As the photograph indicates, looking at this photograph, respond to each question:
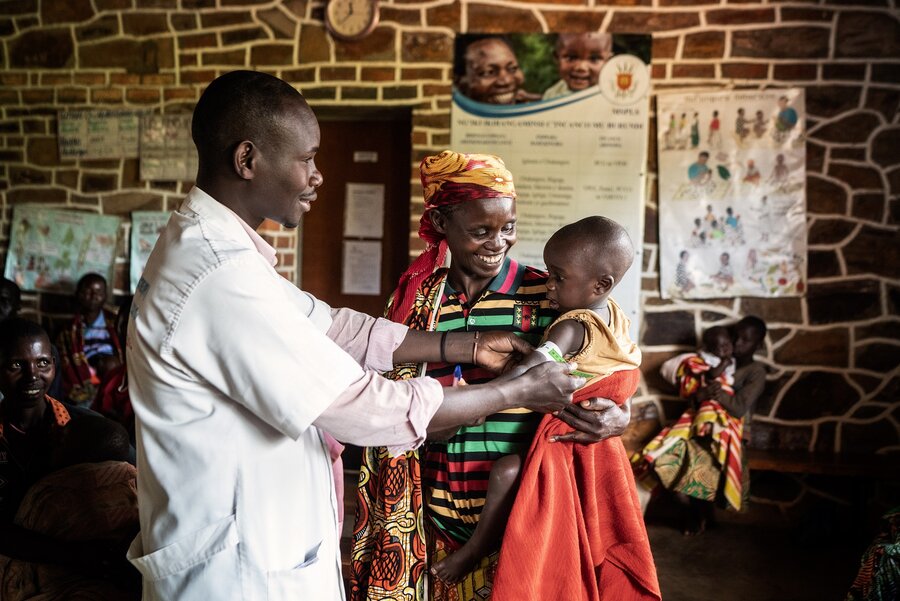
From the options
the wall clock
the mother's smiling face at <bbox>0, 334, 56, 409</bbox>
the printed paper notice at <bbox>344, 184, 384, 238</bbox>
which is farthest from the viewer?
the printed paper notice at <bbox>344, 184, 384, 238</bbox>

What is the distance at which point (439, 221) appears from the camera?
1.76m

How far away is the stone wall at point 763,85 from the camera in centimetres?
428

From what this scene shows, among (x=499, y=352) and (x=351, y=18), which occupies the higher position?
(x=351, y=18)

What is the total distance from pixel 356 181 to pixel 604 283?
11.4 ft

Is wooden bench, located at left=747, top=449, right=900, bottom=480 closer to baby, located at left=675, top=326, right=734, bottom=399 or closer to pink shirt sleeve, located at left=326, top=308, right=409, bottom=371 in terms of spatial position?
baby, located at left=675, top=326, right=734, bottom=399

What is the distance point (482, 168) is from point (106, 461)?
1.42 metres

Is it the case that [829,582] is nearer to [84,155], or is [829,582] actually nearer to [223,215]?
[223,215]

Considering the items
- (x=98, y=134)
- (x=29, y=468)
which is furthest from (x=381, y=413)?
(x=98, y=134)

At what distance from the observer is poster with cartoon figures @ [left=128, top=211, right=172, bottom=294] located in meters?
4.90

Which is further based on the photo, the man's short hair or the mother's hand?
the mother's hand

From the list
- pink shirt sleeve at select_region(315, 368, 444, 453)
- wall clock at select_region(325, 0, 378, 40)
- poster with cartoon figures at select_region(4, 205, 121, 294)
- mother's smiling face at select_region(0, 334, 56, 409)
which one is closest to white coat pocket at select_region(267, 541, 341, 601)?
pink shirt sleeve at select_region(315, 368, 444, 453)

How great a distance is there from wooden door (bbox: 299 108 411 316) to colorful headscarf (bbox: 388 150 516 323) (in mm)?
3042

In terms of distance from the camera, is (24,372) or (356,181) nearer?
(24,372)

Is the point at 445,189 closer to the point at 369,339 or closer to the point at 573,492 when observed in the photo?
the point at 369,339
